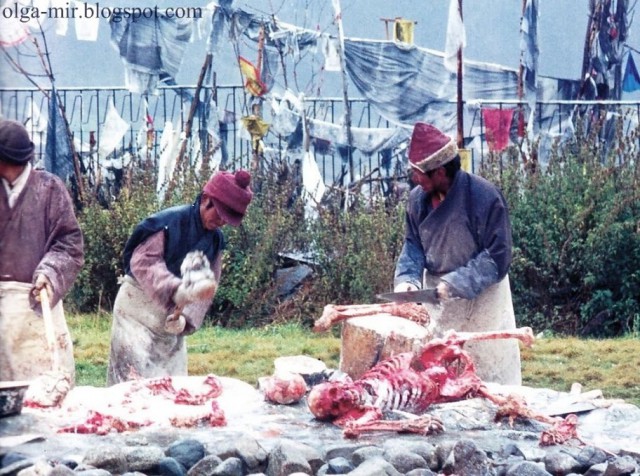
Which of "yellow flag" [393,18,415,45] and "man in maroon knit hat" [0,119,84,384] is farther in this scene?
"yellow flag" [393,18,415,45]

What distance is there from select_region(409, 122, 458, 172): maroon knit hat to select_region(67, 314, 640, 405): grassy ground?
2836 mm

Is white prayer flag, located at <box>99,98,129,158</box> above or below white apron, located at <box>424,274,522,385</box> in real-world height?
above

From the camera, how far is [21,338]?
758cm

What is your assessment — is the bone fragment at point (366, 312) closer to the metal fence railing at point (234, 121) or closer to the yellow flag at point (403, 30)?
the metal fence railing at point (234, 121)

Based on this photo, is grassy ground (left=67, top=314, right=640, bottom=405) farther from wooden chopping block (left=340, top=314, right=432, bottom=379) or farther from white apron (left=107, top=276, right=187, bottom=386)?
wooden chopping block (left=340, top=314, right=432, bottom=379)

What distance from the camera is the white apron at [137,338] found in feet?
25.8

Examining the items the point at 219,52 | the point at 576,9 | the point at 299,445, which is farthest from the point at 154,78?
the point at 299,445

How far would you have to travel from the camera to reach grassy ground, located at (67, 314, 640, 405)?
33.9 ft

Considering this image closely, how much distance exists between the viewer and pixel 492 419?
6.93 m

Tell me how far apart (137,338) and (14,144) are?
4.53 feet

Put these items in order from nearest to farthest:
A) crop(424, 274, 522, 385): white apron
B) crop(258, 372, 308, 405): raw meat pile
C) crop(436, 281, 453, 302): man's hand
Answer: crop(258, 372, 308, 405): raw meat pile → crop(436, 281, 453, 302): man's hand → crop(424, 274, 522, 385): white apron

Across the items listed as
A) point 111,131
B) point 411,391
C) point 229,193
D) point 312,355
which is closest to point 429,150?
point 229,193

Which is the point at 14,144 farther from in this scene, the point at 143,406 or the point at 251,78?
the point at 251,78

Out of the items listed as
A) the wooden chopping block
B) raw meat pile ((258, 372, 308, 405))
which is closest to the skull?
raw meat pile ((258, 372, 308, 405))
